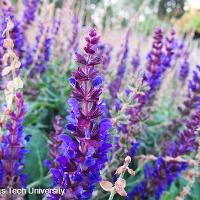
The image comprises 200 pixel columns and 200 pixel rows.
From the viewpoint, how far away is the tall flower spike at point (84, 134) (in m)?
1.07

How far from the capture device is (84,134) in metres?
1.10

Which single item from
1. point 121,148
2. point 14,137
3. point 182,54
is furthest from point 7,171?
point 182,54

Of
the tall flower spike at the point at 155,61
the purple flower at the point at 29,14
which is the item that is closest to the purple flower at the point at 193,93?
the tall flower spike at the point at 155,61

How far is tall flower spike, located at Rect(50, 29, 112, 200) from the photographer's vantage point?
1072 millimetres

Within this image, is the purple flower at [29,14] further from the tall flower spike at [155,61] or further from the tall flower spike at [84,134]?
the tall flower spike at [84,134]

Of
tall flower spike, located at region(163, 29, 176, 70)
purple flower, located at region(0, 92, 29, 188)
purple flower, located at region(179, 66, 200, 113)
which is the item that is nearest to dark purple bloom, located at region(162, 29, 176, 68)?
tall flower spike, located at region(163, 29, 176, 70)

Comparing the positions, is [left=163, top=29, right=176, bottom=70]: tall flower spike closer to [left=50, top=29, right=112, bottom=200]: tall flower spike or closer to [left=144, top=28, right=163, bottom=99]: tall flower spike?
[left=144, top=28, right=163, bottom=99]: tall flower spike

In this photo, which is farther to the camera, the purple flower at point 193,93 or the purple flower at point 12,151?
the purple flower at point 193,93

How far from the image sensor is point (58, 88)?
319cm

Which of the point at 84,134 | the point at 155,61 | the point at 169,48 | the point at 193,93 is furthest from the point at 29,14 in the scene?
the point at 84,134

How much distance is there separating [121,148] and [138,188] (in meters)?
0.34

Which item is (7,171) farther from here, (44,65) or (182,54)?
(182,54)

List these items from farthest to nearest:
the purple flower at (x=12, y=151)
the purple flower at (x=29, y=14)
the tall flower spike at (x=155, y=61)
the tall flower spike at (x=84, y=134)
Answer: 1. the purple flower at (x=29, y=14)
2. the tall flower spike at (x=155, y=61)
3. the purple flower at (x=12, y=151)
4. the tall flower spike at (x=84, y=134)

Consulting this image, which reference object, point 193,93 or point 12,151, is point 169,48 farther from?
point 12,151
